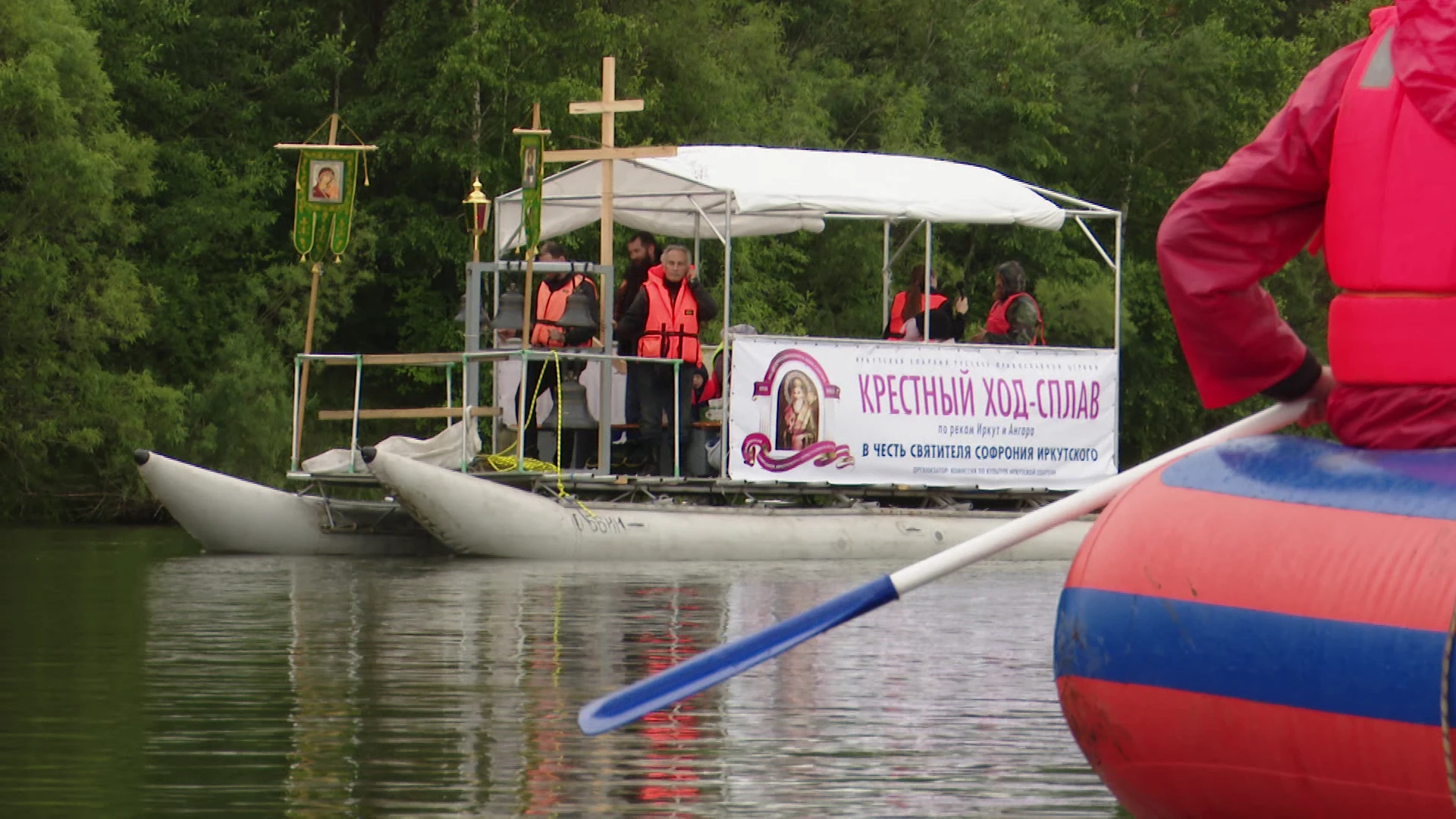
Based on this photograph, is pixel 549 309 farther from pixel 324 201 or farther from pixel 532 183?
pixel 324 201

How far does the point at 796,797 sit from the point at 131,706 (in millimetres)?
3200

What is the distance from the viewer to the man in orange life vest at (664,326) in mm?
20156

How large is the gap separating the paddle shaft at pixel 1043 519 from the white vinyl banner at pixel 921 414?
13.9 meters

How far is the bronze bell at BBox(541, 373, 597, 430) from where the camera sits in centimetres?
2003

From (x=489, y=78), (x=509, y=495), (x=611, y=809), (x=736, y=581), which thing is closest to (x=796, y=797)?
(x=611, y=809)

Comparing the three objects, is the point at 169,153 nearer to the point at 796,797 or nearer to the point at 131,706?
the point at 131,706

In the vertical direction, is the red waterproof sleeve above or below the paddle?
above

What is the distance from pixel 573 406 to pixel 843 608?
13.8 m

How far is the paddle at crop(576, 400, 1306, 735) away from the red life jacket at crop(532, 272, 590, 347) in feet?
45.3

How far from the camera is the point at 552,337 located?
20.5 metres

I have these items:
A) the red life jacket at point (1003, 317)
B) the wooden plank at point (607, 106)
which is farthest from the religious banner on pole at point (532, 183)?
the red life jacket at point (1003, 317)

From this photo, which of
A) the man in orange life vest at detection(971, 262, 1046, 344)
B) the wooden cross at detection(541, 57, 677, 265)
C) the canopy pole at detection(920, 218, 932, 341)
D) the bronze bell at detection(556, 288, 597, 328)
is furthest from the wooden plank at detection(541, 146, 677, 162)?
the man in orange life vest at detection(971, 262, 1046, 344)

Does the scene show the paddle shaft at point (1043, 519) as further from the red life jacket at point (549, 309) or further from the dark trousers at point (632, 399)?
the dark trousers at point (632, 399)

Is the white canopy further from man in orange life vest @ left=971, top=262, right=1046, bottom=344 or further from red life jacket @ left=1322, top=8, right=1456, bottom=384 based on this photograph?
red life jacket @ left=1322, top=8, right=1456, bottom=384
